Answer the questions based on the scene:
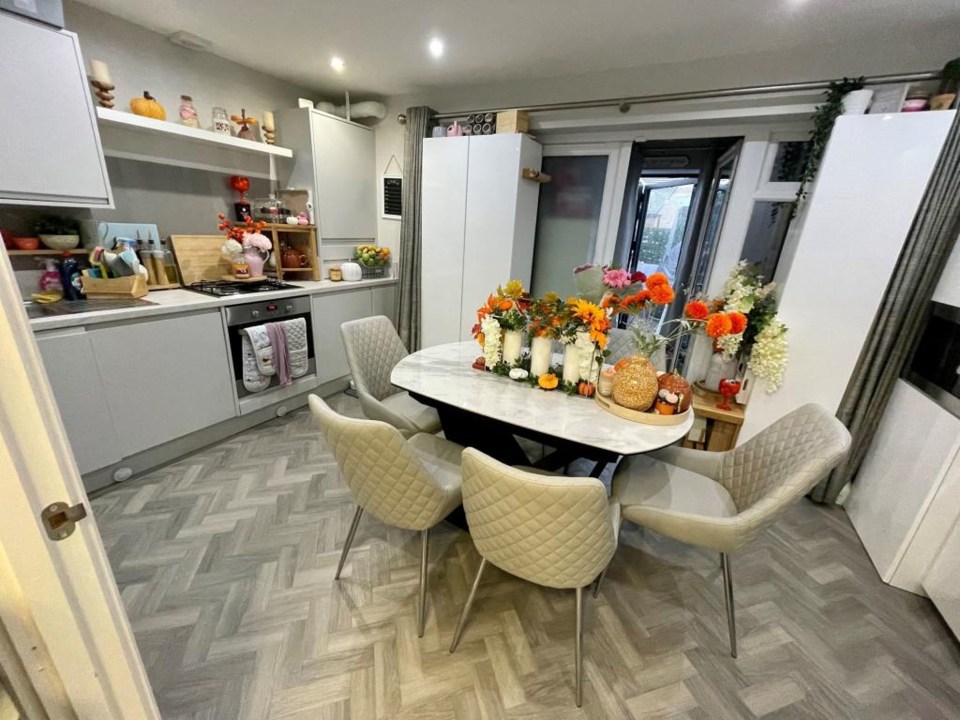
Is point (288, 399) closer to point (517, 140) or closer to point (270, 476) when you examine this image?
point (270, 476)

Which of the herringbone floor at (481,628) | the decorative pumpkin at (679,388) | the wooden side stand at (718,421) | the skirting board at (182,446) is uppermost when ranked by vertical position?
the decorative pumpkin at (679,388)

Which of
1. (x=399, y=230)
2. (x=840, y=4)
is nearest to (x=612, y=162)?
(x=840, y=4)

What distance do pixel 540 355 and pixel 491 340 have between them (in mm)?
233

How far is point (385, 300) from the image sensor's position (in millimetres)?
3521

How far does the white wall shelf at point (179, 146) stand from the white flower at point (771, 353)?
11.1ft

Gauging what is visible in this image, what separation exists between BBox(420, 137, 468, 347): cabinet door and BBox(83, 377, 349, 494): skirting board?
1191 millimetres

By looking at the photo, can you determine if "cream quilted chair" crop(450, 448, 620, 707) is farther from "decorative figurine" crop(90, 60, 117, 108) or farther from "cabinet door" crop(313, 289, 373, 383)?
"decorative figurine" crop(90, 60, 117, 108)

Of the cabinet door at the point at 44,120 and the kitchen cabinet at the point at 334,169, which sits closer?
the cabinet door at the point at 44,120

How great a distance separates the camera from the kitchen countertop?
5.54 feet

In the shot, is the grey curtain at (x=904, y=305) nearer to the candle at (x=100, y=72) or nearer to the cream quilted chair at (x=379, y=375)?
the cream quilted chair at (x=379, y=375)

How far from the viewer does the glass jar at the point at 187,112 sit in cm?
238

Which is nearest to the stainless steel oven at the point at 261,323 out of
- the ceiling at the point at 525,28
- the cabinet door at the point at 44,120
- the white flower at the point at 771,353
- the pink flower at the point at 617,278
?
the cabinet door at the point at 44,120

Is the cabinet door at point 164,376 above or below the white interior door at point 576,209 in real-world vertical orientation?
below

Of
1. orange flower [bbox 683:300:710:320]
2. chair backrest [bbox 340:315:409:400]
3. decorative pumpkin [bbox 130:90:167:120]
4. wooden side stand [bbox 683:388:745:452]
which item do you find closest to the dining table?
chair backrest [bbox 340:315:409:400]
